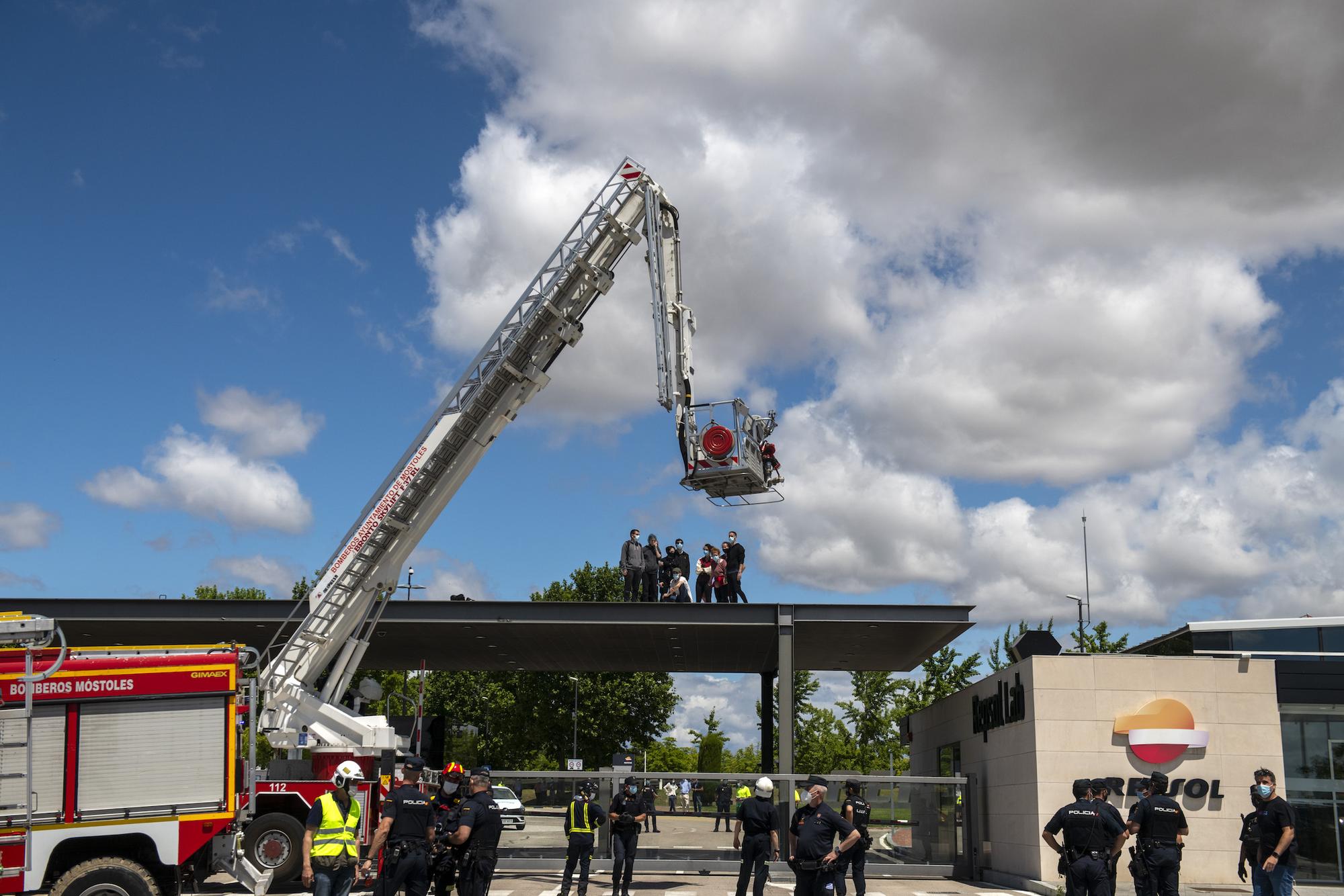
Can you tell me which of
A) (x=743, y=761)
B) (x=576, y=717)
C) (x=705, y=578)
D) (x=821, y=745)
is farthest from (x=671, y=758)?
(x=705, y=578)

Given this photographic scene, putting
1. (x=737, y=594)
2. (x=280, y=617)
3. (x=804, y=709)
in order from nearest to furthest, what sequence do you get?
(x=280, y=617)
(x=737, y=594)
(x=804, y=709)

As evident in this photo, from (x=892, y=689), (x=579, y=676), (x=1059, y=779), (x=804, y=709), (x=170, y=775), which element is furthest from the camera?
(x=804, y=709)

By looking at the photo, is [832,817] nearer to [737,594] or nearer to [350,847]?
[350,847]

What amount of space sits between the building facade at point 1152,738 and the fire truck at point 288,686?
20.1 feet

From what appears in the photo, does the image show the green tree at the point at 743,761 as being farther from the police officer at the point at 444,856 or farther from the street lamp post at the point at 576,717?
the police officer at the point at 444,856

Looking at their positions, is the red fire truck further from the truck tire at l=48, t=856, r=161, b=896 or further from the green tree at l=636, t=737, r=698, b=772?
the green tree at l=636, t=737, r=698, b=772

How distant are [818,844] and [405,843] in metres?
3.80

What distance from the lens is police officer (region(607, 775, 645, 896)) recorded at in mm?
15742

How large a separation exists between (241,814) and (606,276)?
9758 mm

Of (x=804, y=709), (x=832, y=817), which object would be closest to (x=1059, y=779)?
(x=832, y=817)

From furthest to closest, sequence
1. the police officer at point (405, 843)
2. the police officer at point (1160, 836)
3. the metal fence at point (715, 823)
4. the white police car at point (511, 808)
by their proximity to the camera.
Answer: the white police car at point (511, 808), the metal fence at point (715, 823), the police officer at point (1160, 836), the police officer at point (405, 843)

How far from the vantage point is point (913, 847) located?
23.2 metres

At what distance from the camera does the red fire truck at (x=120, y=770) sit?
12.1 metres

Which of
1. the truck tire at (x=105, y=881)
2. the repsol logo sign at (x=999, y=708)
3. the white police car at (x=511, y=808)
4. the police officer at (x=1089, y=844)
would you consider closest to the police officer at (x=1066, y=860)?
the police officer at (x=1089, y=844)
